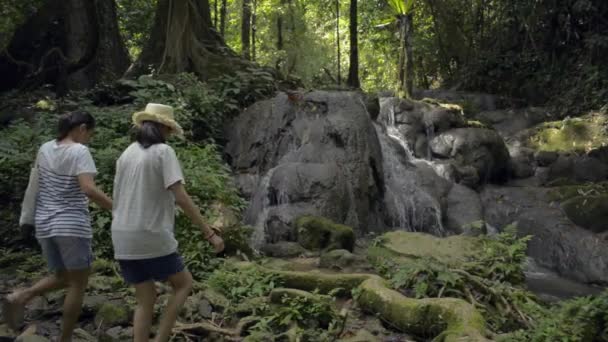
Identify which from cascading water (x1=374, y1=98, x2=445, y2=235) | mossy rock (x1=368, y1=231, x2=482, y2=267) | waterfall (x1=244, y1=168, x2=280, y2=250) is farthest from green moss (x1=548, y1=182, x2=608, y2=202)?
waterfall (x1=244, y1=168, x2=280, y2=250)

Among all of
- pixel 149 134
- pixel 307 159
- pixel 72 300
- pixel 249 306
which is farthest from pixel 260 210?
pixel 149 134

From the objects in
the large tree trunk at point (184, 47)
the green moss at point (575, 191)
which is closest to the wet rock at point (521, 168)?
the green moss at point (575, 191)

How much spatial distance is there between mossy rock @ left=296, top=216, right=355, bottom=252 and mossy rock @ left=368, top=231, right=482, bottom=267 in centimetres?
66

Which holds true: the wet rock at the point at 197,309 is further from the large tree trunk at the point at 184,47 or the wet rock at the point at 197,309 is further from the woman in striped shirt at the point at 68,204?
the large tree trunk at the point at 184,47

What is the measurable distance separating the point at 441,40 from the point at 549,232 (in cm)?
1482

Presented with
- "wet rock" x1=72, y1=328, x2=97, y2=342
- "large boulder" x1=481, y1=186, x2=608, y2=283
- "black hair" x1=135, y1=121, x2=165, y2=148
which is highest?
"black hair" x1=135, y1=121, x2=165, y2=148

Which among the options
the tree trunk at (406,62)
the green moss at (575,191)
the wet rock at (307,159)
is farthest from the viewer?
the tree trunk at (406,62)

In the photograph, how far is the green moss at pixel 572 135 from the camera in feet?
50.7

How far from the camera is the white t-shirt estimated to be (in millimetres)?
3957

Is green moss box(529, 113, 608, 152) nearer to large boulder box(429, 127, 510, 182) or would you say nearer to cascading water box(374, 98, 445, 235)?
large boulder box(429, 127, 510, 182)

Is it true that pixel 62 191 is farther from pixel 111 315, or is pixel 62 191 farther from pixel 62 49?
pixel 62 49

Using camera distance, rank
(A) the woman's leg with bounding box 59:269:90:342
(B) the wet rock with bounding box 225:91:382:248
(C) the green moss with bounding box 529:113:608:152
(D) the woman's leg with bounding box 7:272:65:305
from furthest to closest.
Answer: (C) the green moss with bounding box 529:113:608:152 < (B) the wet rock with bounding box 225:91:382:248 < (D) the woman's leg with bounding box 7:272:65:305 < (A) the woman's leg with bounding box 59:269:90:342

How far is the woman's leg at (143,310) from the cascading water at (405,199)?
327 inches

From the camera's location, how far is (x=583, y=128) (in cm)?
1589
